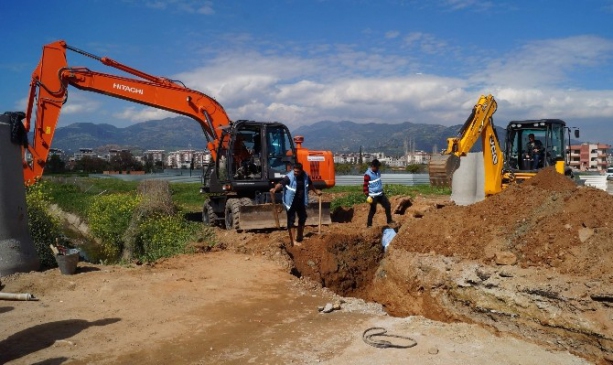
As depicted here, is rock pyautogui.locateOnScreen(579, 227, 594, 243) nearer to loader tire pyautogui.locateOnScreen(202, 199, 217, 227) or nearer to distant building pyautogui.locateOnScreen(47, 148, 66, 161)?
loader tire pyautogui.locateOnScreen(202, 199, 217, 227)

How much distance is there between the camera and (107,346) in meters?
5.34

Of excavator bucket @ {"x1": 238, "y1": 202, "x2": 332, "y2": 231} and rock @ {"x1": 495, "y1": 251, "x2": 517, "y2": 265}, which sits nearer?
rock @ {"x1": 495, "y1": 251, "x2": 517, "y2": 265}

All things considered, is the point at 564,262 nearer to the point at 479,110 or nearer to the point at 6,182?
the point at 479,110

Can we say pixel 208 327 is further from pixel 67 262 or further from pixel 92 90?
pixel 92 90

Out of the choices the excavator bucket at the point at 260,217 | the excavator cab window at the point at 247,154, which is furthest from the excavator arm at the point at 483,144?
the excavator cab window at the point at 247,154

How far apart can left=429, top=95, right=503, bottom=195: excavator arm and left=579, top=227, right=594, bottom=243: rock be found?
4.83m

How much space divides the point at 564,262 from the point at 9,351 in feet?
21.3

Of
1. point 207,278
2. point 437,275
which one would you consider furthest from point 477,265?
point 207,278

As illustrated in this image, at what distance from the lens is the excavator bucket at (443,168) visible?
12.0m

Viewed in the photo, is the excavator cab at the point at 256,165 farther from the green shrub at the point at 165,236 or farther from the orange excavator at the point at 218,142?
the green shrub at the point at 165,236

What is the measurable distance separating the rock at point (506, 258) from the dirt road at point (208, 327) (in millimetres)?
1209

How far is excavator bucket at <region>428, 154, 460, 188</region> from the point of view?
39.4ft

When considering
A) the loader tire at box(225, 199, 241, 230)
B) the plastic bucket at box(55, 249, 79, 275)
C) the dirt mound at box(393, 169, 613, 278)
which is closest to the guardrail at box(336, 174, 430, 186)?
the loader tire at box(225, 199, 241, 230)

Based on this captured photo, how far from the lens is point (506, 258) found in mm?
6723
